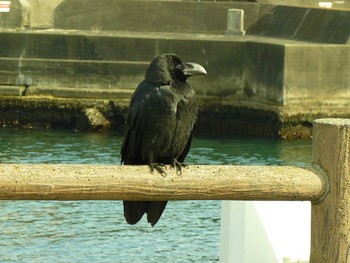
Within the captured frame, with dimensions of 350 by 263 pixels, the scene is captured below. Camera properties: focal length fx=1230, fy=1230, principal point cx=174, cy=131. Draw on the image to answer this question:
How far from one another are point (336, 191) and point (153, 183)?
758 millimetres

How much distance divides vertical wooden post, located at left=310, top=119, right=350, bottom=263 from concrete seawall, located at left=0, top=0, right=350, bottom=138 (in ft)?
61.0

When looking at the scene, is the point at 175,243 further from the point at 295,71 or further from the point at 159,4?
the point at 159,4

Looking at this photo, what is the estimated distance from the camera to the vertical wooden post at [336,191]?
5.06 metres

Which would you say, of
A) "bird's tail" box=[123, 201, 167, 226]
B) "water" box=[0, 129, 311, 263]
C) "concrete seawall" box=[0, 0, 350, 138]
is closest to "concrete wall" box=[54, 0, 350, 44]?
"concrete seawall" box=[0, 0, 350, 138]

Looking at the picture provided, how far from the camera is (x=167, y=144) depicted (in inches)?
273

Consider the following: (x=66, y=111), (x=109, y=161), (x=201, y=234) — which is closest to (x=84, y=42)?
(x=66, y=111)

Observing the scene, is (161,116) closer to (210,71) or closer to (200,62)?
(200,62)

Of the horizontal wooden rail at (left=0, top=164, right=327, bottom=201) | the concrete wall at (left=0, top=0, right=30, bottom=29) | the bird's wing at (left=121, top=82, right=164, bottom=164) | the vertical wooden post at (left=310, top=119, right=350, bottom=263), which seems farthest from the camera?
the concrete wall at (left=0, top=0, right=30, bottom=29)

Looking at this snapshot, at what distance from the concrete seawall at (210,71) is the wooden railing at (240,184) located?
18581 mm

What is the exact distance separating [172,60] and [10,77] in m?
18.8

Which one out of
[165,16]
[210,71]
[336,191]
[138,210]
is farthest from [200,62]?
[336,191]

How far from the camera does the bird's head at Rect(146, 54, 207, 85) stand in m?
6.97

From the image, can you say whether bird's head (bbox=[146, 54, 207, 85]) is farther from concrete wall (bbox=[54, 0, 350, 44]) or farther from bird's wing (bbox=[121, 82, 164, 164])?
concrete wall (bbox=[54, 0, 350, 44])

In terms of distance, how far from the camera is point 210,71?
985 inches
